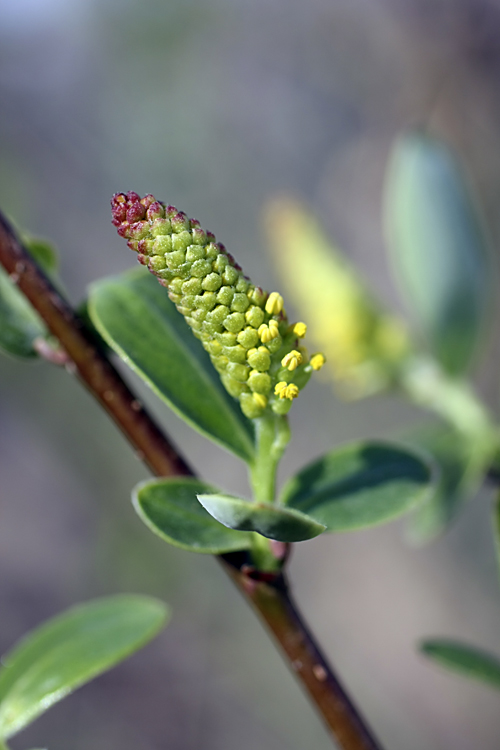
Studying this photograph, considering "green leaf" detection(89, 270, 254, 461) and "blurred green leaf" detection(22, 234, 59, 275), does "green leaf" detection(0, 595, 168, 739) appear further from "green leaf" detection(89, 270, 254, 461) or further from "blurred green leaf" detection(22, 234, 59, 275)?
"blurred green leaf" detection(22, 234, 59, 275)

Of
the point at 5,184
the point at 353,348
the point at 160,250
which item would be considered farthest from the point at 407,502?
the point at 5,184

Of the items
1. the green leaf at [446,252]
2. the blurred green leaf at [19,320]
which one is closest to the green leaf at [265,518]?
the blurred green leaf at [19,320]

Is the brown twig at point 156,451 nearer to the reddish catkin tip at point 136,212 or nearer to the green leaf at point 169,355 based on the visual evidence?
the green leaf at point 169,355

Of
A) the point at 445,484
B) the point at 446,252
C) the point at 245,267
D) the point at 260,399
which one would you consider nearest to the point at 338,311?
the point at 446,252

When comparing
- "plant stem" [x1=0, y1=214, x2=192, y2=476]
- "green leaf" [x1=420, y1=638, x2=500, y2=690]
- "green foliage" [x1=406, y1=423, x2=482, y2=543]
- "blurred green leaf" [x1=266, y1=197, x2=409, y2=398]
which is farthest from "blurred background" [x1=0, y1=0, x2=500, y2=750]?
"plant stem" [x1=0, y1=214, x2=192, y2=476]

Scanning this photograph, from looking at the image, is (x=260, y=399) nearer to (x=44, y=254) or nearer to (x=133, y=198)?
(x=133, y=198)

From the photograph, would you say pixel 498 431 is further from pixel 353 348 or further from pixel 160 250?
pixel 160 250
